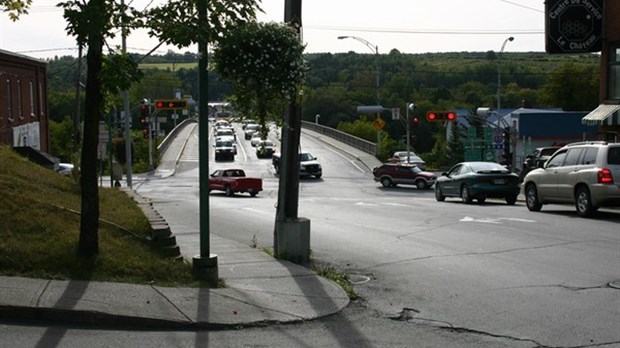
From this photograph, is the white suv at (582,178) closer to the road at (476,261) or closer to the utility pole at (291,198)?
the road at (476,261)

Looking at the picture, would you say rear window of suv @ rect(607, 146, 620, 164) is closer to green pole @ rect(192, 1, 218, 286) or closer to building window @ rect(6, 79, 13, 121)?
green pole @ rect(192, 1, 218, 286)

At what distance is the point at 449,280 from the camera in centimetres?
1219

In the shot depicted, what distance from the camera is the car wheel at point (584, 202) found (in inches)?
820

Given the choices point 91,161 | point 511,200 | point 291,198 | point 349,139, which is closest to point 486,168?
point 511,200

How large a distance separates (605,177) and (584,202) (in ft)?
3.74

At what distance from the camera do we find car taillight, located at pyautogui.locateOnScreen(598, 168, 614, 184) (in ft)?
65.9

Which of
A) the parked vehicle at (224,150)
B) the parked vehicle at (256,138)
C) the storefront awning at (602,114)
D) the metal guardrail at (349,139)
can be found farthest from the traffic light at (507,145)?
the parked vehicle at (224,150)

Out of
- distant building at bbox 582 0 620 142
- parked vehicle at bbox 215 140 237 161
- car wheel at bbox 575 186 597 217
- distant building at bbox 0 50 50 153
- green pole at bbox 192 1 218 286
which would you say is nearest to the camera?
green pole at bbox 192 1 218 286

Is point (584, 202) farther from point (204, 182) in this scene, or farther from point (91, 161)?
point (91, 161)

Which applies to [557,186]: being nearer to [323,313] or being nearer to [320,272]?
[320,272]

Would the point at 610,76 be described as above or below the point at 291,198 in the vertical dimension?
above

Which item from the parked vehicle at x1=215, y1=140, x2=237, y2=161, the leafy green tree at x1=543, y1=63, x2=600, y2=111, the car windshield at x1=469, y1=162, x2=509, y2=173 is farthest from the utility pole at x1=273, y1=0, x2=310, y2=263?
the leafy green tree at x1=543, y1=63, x2=600, y2=111

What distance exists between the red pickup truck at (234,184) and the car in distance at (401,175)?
420 inches

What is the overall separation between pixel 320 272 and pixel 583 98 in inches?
3448
